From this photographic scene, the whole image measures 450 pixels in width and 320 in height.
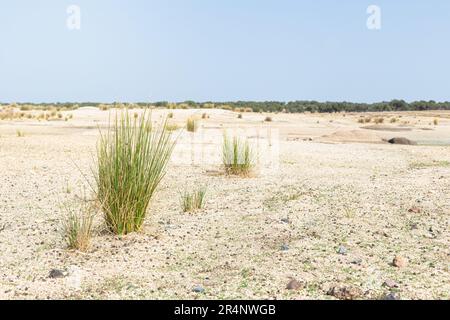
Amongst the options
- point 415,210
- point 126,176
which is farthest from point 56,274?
point 415,210

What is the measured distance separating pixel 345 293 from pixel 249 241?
4.71ft

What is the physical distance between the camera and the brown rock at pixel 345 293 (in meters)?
3.62

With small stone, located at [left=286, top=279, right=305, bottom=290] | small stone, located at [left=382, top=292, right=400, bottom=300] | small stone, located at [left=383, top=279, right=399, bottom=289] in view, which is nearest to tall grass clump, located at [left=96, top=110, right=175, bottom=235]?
small stone, located at [left=286, top=279, right=305, bottom=290]

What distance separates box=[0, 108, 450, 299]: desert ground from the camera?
151 inches

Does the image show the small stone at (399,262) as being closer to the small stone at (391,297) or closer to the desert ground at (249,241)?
the desert ground at (249,241)

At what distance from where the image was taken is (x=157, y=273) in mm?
4164

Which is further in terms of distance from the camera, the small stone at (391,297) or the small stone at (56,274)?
the small stone at (56,274)

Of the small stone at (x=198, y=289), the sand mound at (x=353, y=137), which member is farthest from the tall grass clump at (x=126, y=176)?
the sand mound at (x=353, y=137)

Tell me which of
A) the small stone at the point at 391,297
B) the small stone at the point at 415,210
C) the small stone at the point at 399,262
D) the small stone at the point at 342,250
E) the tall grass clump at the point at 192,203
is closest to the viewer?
the small stone at the point at 391,297

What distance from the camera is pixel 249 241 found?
4973 mm

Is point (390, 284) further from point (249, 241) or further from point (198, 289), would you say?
point (249, 241)

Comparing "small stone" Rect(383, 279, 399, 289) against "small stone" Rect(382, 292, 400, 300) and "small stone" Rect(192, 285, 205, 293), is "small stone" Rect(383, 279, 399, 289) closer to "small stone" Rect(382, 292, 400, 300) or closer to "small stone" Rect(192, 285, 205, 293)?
"small stone" Rect(382, 292, 400, 300)

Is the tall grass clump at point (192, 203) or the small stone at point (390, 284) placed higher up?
the tall grass clump at point (192, 203)
